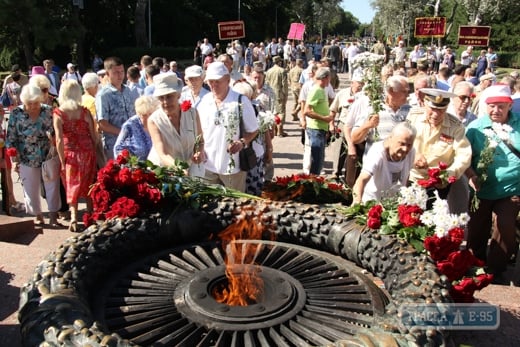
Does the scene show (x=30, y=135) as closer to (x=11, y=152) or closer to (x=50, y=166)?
(x=11, y=152)

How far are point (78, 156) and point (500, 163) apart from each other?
180 inches

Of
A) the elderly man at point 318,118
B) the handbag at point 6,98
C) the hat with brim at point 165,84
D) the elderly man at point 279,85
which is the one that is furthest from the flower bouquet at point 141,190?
the elderly man at point 279,85

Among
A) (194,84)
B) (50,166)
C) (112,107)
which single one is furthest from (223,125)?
(50,166)

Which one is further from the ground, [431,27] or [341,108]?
[431,27]

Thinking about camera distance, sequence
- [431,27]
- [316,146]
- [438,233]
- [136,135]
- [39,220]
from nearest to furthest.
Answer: [438,233], [136,135], [39,220], [316,146], [431,27]

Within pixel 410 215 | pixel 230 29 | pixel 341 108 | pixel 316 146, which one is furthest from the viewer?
pixel 230 29

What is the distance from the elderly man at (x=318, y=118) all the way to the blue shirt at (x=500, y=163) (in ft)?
8.28

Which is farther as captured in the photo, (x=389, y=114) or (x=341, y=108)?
(x=341, y=108)

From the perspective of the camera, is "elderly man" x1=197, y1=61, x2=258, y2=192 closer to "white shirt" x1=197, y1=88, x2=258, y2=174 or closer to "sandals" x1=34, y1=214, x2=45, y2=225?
"white shirt" x1=197, y1=88, x2=258, y2=174

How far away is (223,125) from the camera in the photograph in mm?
4742

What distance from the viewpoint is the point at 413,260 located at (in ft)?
9.39

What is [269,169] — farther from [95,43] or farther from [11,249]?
[95,43]

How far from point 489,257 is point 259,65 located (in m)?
5.50

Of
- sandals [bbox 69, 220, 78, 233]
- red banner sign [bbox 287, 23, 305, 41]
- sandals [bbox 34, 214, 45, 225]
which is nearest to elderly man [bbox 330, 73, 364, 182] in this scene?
sandals [bbox 69, 220, 78, 233]
